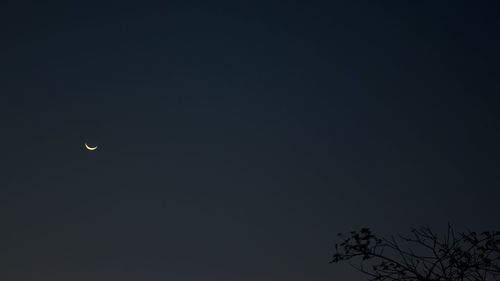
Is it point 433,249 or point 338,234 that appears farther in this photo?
point 338,234

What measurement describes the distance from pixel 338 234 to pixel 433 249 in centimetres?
142

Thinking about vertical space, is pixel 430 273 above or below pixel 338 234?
below

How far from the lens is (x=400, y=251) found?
762 cm

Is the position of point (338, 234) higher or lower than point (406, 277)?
higher

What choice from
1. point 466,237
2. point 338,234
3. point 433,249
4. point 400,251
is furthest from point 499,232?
point 338,234

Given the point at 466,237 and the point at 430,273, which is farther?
the point at 466,237

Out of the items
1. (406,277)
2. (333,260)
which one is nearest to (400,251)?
(406,277)

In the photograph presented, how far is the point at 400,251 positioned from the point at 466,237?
3.33 ft

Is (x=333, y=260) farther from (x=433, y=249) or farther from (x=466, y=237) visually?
(x=466, y=237)

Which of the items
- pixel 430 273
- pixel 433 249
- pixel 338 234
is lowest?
pixel 430 273

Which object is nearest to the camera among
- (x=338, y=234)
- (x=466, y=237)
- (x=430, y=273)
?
(x=430, y=273)

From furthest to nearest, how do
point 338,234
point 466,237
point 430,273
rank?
point 338,234, point 466,237, point 430,273

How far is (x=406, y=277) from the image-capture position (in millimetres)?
7395

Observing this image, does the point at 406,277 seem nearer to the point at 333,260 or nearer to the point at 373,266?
the point at 373,266
